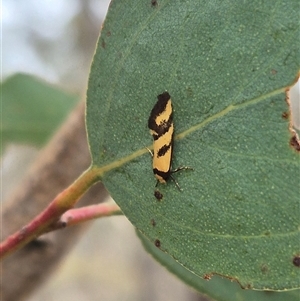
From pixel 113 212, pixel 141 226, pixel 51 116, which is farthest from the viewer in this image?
pixel 51 116

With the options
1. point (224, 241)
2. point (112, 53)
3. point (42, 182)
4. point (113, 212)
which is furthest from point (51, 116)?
point (224, 241)

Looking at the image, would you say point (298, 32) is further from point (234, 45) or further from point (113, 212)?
point (113, 212)

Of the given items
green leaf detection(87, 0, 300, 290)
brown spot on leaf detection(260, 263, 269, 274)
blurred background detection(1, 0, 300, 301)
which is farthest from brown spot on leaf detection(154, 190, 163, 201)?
blurred background detection(1, 0, 300, 301)

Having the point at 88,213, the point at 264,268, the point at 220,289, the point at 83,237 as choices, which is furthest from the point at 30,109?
the point at 83,237

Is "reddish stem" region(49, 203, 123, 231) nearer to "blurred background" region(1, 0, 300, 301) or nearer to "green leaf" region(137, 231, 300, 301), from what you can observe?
"green leaf" region(137, 231, 300, 301)

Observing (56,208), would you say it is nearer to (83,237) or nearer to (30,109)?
(30,109)

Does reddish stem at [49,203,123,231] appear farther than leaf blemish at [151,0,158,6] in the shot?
Yes

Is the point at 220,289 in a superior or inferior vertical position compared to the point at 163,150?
inferior
